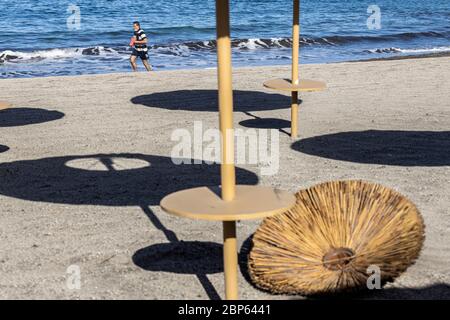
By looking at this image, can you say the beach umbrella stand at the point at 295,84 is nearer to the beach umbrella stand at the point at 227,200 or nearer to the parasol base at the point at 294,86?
the parasol base at the point at 294,86

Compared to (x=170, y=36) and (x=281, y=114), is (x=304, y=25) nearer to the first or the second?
(x=170, y=36)

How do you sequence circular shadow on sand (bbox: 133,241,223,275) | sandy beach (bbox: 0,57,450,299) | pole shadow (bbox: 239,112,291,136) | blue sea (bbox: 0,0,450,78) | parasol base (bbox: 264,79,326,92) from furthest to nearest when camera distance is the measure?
1. blue sea (bbox: 0,0,450,78)
2. pole shadow (bbox: 239,112,291,136)
3. parasol base (bbox: 264,79,326,92)
4. circular shadow on sand (bbox: 133,241,223,275)
5. sandy beach (bbox: 0,57,450,299)

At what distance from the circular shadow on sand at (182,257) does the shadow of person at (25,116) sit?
18.5 ft

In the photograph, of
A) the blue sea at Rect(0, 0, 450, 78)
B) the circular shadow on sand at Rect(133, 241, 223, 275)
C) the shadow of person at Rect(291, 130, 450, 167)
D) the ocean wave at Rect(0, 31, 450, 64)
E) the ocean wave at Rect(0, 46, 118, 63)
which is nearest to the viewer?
the circular shadow on sand at Rect(133, 241, 223, 275)

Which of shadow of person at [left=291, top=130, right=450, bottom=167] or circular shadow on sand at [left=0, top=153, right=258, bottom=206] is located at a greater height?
circular shadow on sand at [left=0, top=153, right=258, bottom=206]

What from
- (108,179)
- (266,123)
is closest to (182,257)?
(108,179)

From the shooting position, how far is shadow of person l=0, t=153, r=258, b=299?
736cm

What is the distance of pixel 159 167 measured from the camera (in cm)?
852
